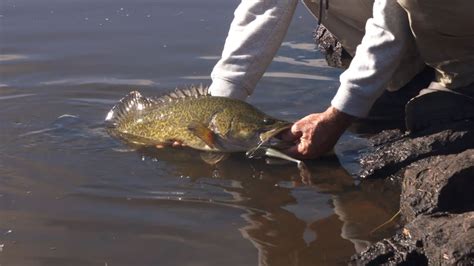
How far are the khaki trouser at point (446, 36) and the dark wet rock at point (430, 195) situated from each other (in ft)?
1.40

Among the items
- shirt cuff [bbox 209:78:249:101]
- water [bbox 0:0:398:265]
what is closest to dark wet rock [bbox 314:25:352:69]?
water [bbox 0:0:398:265]

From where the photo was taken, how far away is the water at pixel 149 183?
412cm

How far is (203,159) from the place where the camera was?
5254 millimetres

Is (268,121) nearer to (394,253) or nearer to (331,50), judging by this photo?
(394,253)

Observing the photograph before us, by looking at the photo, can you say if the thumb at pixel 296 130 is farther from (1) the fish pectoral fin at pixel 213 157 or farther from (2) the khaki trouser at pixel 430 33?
(2) the khaki trouser at pixel 430 33

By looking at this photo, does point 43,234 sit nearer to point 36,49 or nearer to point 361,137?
point 361,137

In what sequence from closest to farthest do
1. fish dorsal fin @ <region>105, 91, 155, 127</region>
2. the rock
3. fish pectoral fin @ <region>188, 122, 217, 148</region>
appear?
the rock → fish pectoral fin @ <region>188, 122, 217, 148</region> → fish dorsal fin @ <region>105, 91, 155, 127</region>

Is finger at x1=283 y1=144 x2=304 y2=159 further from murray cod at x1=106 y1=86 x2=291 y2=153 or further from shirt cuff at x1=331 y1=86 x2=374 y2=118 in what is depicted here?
shirt cuff at x1=331 y1=86 x2=374 y2=118

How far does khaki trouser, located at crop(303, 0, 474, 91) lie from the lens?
4980 mm

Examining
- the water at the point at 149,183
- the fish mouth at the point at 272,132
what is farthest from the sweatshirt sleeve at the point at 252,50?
the fish mouth at the point at 272,132

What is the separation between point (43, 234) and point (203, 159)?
Result: 1247 millimetres

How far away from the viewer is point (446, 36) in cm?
516

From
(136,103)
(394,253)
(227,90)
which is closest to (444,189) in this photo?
(394,253)

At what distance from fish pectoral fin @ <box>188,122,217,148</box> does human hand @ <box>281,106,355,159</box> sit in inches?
15.6
